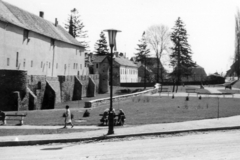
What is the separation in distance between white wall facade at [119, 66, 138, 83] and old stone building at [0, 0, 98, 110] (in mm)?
34178

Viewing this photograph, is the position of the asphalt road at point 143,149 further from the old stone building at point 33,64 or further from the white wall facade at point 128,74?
the white wall facade at point 128,74

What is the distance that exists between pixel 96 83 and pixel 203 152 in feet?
162

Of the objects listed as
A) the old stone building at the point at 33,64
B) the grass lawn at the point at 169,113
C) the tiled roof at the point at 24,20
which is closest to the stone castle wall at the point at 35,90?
the old stone building at the point at 33,64

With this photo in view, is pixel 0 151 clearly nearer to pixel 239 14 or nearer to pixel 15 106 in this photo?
pixel 15 106

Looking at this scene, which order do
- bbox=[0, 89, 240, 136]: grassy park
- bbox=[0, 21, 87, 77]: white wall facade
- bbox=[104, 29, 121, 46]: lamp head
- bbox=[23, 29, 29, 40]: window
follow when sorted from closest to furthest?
bbox=[104, 29, 121, 46]: lamp head < bbox=[0, 89, 240, 136]: grassy park < bbox=[0, 21, 87, 77]: white wall facade < bbox=[23, 29, 29, 40]: window

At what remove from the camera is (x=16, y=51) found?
35156 millimetres

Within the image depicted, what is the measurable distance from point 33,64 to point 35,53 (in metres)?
1.63

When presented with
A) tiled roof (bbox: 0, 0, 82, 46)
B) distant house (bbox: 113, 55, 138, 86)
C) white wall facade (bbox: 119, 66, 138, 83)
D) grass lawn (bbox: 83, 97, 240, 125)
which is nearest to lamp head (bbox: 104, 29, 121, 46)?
grass lawn (bbox: 83, 97, 240, 125)

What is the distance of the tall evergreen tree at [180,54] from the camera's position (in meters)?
66.9

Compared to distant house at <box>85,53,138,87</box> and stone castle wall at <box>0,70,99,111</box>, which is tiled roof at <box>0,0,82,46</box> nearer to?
stone castle wall at <box>0,70,99,111</box>

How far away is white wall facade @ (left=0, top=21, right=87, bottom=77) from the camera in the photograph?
33188 mm

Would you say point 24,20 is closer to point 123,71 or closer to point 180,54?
point 180,54

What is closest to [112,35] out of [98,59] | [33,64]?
[33,64]

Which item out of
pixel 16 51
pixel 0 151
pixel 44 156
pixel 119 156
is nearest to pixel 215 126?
pixel 119 156
